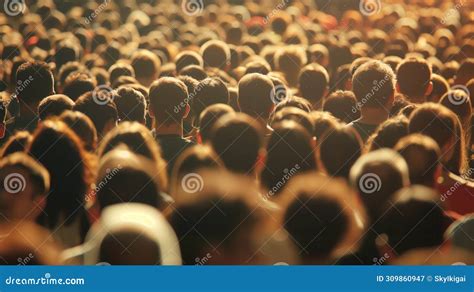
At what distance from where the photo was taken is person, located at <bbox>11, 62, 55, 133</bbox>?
11.8 ft

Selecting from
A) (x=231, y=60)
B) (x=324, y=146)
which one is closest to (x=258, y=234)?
(x=324, y=146)

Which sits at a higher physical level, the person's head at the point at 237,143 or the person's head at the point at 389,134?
the person's head at the point at 389,134

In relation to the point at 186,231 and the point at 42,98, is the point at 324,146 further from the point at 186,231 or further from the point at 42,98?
the point at 42,98

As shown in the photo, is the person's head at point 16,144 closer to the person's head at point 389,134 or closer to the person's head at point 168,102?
the person's head at point 168,102

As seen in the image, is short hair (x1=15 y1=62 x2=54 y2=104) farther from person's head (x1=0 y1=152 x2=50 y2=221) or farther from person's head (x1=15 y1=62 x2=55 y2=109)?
person's head (x1=0 y1=152 x2=50 y2=221)

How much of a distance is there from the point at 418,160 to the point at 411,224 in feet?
1.29

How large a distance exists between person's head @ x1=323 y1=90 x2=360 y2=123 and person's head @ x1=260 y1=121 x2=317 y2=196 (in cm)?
23

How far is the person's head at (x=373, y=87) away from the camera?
367cm

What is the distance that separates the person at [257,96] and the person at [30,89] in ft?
3.83

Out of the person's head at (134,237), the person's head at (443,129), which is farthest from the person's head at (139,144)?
the person's head at (443,129)

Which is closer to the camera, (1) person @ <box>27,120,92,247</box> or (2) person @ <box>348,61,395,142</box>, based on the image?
(1) person @ <box>27,120,92,247</box>

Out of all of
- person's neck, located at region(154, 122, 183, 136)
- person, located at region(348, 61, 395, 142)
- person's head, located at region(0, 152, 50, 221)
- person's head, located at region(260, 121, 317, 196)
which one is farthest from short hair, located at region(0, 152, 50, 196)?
person, located at region(348, 61, 395, 142)

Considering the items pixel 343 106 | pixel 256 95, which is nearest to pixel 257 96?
pixel 256 95

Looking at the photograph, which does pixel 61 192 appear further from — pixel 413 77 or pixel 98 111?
pixel 413 77
